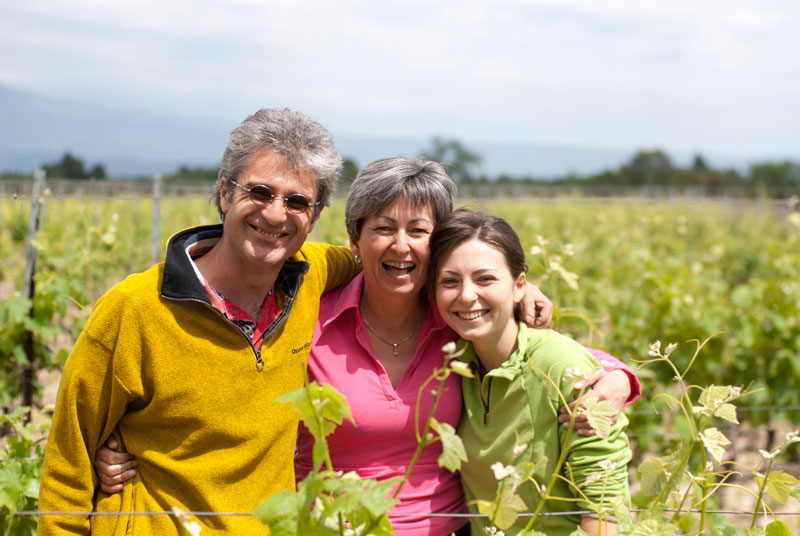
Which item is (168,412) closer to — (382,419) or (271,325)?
(271,325)

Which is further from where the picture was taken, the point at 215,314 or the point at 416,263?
the point at 416,263

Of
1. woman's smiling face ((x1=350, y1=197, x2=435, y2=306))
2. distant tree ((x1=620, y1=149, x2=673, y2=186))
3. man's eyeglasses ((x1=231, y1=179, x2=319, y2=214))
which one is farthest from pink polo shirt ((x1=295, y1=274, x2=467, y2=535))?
distant tree ((x1=620, y1=149, x2=673, y2=186))

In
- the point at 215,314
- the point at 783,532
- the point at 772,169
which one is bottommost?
the point at 783,532

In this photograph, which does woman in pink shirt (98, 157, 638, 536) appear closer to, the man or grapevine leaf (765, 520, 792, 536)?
the man

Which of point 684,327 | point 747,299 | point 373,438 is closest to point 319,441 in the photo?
point 373,438

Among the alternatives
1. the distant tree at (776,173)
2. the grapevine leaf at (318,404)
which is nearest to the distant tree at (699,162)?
the distant tree at (776,173)

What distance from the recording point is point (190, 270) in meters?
1.79

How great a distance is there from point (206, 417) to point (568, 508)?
99 cm

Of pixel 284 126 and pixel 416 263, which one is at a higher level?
pixel 284 126

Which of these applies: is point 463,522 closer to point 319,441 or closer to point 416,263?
point 416,263

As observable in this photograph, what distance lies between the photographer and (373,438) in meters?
2.01

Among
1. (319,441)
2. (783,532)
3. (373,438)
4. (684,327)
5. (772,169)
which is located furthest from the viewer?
(772,169)

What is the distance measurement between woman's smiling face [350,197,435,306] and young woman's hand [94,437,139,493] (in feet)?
2.76

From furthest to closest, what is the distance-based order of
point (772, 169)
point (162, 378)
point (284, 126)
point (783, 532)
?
point (772, 169) < point (284, 126) < point (162, 378) < point (783, 532)
